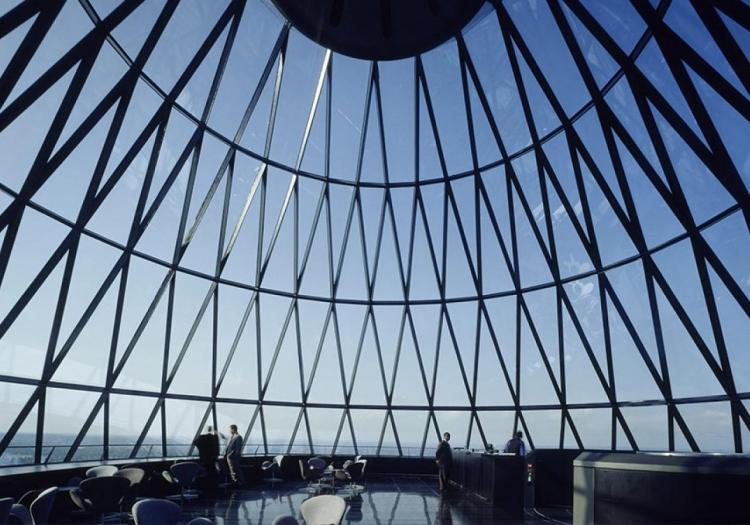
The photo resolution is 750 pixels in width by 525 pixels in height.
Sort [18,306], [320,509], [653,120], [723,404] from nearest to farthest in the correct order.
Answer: [320,509], [18,306], [653,120], [723,404]

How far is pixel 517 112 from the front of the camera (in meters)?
17.5

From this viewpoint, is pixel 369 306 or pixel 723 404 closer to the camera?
pixel 723 404

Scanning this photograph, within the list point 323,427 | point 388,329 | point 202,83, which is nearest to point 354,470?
point 323,427

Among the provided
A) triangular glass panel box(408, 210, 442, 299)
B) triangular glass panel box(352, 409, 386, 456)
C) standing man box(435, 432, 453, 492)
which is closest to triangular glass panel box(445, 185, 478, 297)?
triangular glass panel box(408, 210, 442, 299)

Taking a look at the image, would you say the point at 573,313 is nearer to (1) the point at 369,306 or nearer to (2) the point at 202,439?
(1) the point at 369,306

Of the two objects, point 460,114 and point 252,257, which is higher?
point 460,114

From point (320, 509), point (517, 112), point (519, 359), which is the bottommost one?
point (320, 509)

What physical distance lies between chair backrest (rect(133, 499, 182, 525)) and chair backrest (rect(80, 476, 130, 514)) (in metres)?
3.74

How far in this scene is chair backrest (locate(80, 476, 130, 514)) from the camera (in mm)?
9788

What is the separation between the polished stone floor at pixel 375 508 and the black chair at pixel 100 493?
2421 mm

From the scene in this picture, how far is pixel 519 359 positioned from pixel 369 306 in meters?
7.37

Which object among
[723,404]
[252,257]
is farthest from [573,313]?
[252,257]

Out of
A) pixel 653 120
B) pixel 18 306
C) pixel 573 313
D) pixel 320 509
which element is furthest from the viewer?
pixel 573 313

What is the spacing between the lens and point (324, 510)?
7.45 m
